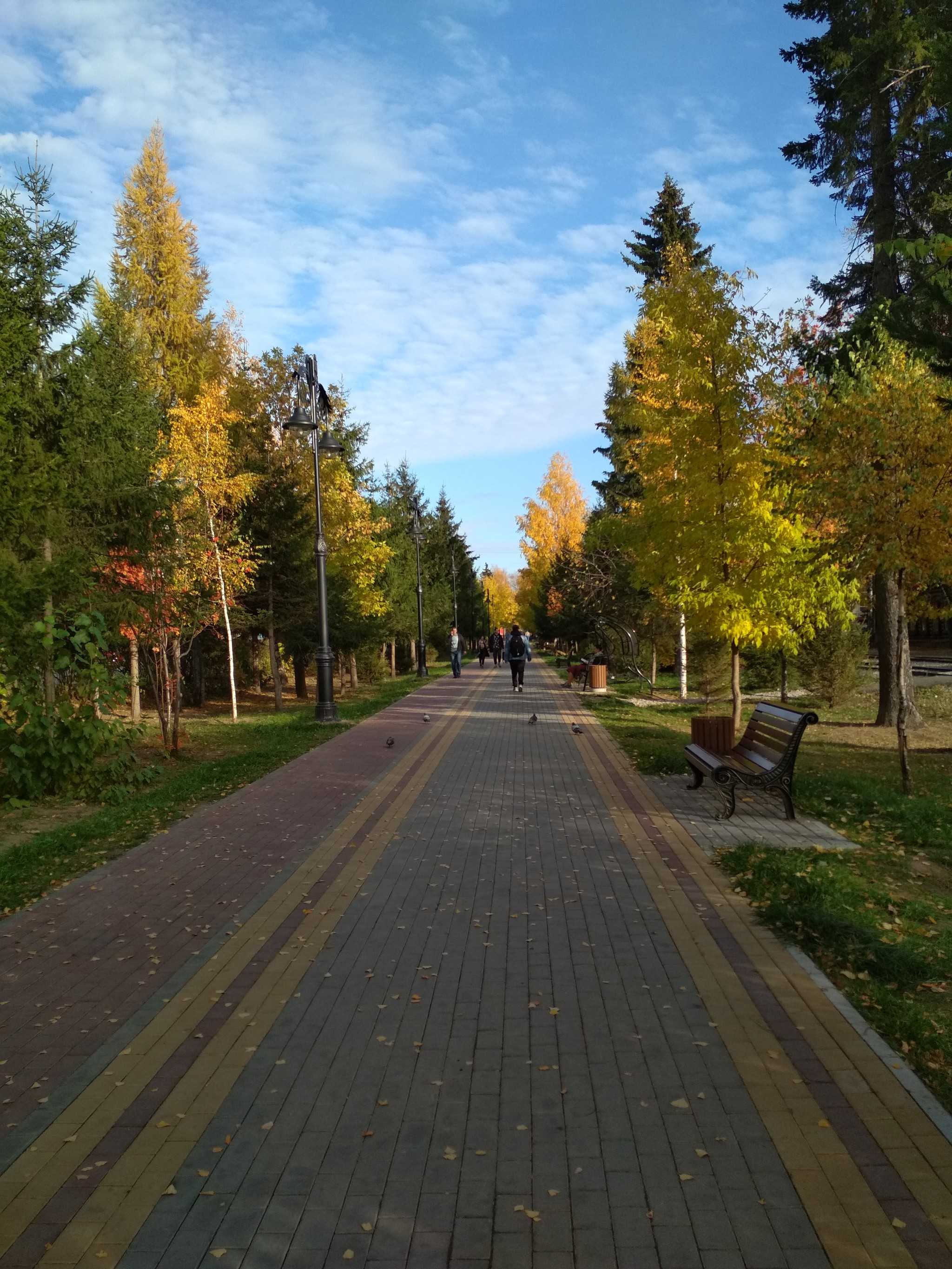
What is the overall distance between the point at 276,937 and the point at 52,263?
1069 cm

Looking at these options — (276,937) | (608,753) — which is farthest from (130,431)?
(276,937)

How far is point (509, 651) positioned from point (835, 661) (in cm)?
882

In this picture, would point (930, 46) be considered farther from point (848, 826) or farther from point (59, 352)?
point (59, 352)

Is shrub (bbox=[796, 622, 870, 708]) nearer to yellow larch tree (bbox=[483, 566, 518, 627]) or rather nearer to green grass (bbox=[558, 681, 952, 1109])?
green grass (bbox=[558, 681, 952, 1109])

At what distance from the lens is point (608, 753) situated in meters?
12.4

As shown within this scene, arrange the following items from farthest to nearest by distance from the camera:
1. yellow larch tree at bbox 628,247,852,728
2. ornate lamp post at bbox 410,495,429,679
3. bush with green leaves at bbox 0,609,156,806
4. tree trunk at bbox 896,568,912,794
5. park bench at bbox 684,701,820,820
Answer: ornate lamp post at bbox 410,495,429,679 → yellow larch tree at bbox 628,247,852,728 → bush with green leaves at bbox 0,609,156,806 → tree trunk at bbox 896,568,912,794 → park bench at bbox 684,701,820,820

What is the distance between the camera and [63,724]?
31.5ft

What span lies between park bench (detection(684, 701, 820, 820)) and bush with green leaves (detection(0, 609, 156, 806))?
656cm

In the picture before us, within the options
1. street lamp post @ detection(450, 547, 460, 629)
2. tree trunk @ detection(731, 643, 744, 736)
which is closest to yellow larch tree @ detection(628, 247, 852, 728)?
tree trunk @ detection(731, 643, 744, 736)

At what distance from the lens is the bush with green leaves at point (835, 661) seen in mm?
18094

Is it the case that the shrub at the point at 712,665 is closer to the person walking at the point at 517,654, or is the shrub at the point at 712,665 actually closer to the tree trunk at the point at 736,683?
the person walking at the point at 517,654

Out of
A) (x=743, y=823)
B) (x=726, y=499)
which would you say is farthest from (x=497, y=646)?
(x=743, y=823)

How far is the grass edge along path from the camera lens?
264 inches

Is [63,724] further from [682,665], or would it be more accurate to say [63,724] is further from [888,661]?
[682,665]
